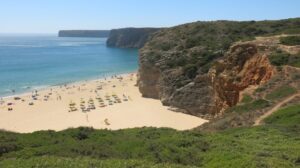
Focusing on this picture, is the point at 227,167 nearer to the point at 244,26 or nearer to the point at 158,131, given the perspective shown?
the point at 158,131

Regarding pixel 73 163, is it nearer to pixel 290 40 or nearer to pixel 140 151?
pixel 140 151

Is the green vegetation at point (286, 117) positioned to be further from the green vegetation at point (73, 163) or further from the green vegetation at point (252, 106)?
the green vegetation at point (73, 163)

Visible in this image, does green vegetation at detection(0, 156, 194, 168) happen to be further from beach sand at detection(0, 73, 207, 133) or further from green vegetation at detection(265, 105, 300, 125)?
beach sand at detection(0, 73, 207, 133)

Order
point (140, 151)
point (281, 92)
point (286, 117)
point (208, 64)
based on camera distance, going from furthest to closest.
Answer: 1. point (208, 64)
2. point (281, 92)
3. point (286, 117)
4. point (140, 151)

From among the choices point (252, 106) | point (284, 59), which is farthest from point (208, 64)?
point (252, 106)

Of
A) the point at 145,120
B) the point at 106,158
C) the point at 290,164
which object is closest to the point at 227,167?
the point at 290,164
